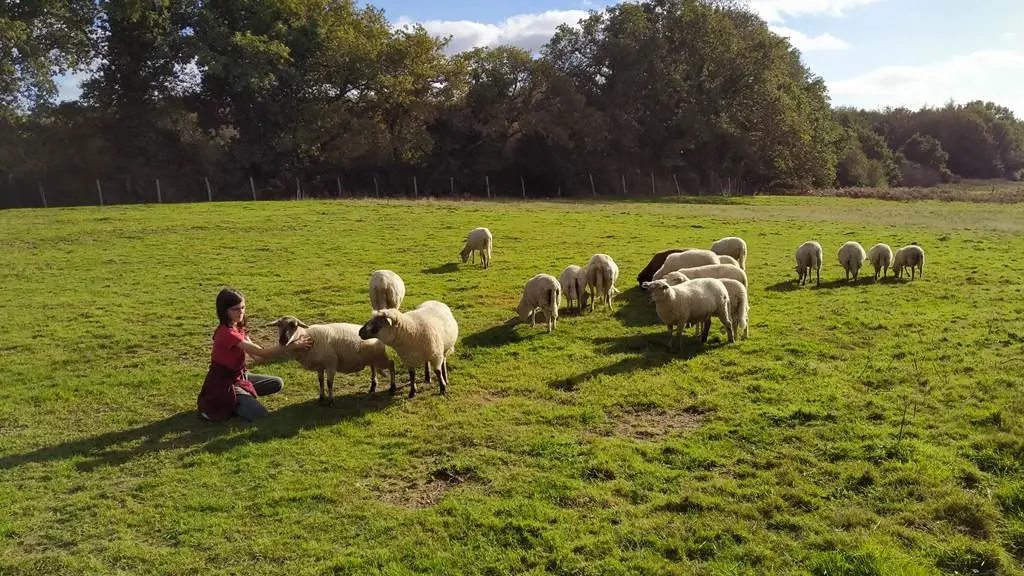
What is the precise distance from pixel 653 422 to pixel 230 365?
5407mm

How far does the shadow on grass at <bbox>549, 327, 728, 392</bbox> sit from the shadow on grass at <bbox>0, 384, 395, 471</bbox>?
299cm

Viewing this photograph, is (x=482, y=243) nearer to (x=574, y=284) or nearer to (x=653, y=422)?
(x=574, y=284)

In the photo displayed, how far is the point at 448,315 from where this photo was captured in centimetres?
986

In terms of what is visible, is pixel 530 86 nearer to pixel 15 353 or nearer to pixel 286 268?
pixel 286 268

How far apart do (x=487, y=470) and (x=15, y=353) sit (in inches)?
405

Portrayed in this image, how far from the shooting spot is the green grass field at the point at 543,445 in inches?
213

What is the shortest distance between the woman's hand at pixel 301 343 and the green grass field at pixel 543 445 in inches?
35.0

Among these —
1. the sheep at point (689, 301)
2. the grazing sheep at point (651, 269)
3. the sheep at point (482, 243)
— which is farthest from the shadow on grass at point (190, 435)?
the sheep at point (482, 243)

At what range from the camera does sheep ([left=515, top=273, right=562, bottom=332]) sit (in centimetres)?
1198

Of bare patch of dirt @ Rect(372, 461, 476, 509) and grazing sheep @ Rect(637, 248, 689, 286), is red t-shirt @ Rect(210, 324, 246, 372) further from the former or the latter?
grazing sheep @ Rect(637, 248, 689, 286)

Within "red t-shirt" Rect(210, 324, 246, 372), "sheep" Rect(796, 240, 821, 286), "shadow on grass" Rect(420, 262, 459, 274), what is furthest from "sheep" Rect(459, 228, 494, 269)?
"red t-shirt" Rect(210, 324, 246, 372)

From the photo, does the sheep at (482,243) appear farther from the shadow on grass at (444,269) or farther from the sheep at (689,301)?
the sheep at (689,301)

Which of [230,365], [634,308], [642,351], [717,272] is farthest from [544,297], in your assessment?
[230,365]

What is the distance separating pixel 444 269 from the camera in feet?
60.7
